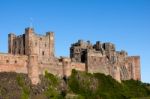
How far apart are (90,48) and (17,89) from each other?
30.1 m

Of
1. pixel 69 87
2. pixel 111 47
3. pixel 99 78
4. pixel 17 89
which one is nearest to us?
pixel 17 89

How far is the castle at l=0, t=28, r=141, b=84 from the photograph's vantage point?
9400 centimetres

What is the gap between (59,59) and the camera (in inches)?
4144

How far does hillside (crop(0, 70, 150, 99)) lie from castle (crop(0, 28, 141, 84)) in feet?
6.26

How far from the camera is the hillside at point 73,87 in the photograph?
88688mm

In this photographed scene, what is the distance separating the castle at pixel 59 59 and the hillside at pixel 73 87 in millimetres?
1907

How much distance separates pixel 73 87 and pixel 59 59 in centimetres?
804

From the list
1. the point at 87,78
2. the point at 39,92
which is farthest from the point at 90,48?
the point at 39,92

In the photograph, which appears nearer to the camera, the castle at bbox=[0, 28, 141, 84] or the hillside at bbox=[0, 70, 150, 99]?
the hillside at bbox=[0, 70, 150, 99]

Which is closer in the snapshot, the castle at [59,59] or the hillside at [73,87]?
the hillside at [73,87]

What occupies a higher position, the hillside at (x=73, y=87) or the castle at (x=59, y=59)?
the castle at (x=59, y=59)

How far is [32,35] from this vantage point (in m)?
100

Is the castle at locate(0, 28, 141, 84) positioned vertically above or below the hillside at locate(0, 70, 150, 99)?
above

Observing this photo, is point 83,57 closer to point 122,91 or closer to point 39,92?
point 122,91
